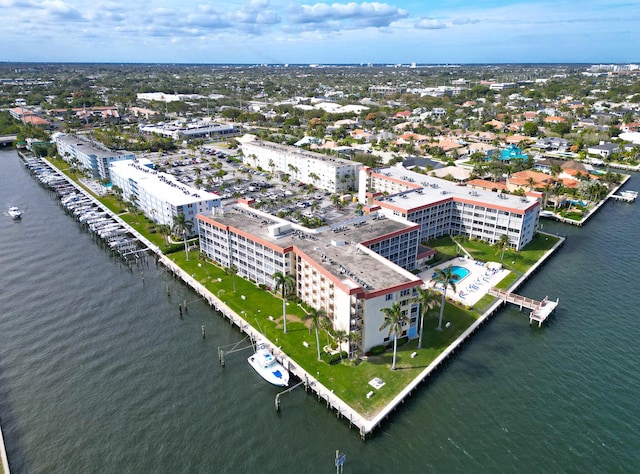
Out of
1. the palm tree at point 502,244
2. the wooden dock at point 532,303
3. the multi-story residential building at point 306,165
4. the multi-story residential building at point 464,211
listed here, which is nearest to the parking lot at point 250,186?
the multi-story residential building at point 306,165

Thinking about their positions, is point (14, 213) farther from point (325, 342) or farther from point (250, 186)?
A: point (325, 342)

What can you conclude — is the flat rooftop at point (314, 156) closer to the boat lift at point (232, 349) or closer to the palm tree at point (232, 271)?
the palm tree at point (232, 271)

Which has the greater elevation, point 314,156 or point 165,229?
point 314,156

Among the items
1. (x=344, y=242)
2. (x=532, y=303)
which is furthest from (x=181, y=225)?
(x=532, y=303)

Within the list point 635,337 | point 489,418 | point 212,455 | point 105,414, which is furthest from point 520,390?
point 105,414

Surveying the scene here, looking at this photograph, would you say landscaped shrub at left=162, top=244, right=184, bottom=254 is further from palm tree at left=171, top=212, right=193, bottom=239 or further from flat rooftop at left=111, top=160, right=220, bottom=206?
flat rooftop at left=111, top=160, right=220, bottom=206

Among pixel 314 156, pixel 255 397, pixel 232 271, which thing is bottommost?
pixel 255 397

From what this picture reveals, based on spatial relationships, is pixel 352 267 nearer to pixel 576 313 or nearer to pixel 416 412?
pixel 416 412

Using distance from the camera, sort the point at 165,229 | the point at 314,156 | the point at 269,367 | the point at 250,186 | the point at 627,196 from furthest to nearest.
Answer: the point at 314,156
the point at 250,186
the point at 627,196
the point at 165,229
the point at 269,367
